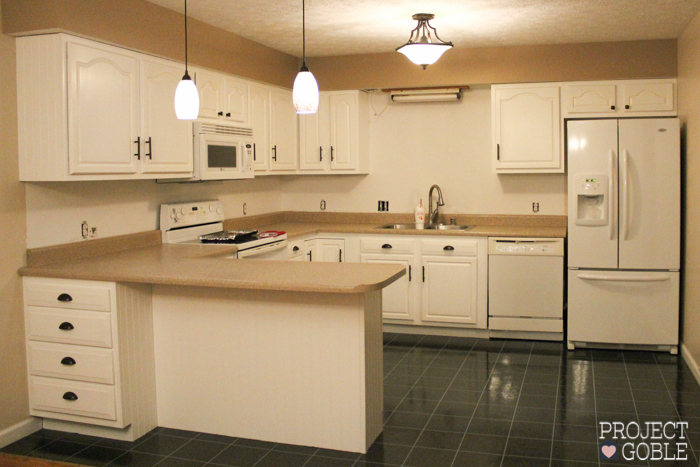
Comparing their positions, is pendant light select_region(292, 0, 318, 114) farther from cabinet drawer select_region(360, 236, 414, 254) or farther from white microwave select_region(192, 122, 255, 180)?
cabinet drawer select_region(360, 236, 414, 254)

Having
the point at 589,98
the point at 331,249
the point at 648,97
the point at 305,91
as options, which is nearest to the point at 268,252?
→ the point at 331,249

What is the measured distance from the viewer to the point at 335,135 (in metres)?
5.96

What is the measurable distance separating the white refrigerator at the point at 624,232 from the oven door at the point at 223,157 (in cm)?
243

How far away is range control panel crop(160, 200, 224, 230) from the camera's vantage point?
4.55 meters

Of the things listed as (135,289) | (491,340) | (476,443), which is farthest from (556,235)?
(135,289)

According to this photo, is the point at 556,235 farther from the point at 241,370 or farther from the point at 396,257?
the point at 241,370

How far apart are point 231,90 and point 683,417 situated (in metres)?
3.61

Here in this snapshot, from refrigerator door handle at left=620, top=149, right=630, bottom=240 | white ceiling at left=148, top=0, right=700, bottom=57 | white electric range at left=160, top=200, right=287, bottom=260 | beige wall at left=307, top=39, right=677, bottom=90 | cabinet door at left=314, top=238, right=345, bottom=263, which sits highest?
white ceiling at left=148, top=0, right=700, bottom=57

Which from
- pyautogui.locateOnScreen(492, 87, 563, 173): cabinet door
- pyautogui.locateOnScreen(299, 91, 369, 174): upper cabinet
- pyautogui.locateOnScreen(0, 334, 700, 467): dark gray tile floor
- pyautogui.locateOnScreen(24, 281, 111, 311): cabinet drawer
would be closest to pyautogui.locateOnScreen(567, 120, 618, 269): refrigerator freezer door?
pyautogui.locateOnScreen(492, 87, 563, 173): cabinet door

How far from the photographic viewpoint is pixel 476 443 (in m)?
3.32

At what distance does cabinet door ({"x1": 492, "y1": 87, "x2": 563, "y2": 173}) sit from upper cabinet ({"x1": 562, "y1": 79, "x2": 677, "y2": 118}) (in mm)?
131

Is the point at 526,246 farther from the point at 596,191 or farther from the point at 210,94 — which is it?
the point at 210,94

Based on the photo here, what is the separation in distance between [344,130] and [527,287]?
2.11m

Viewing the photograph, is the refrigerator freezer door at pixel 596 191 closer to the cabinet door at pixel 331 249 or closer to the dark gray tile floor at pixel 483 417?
the dark gray tile floor at pixel 483 417
